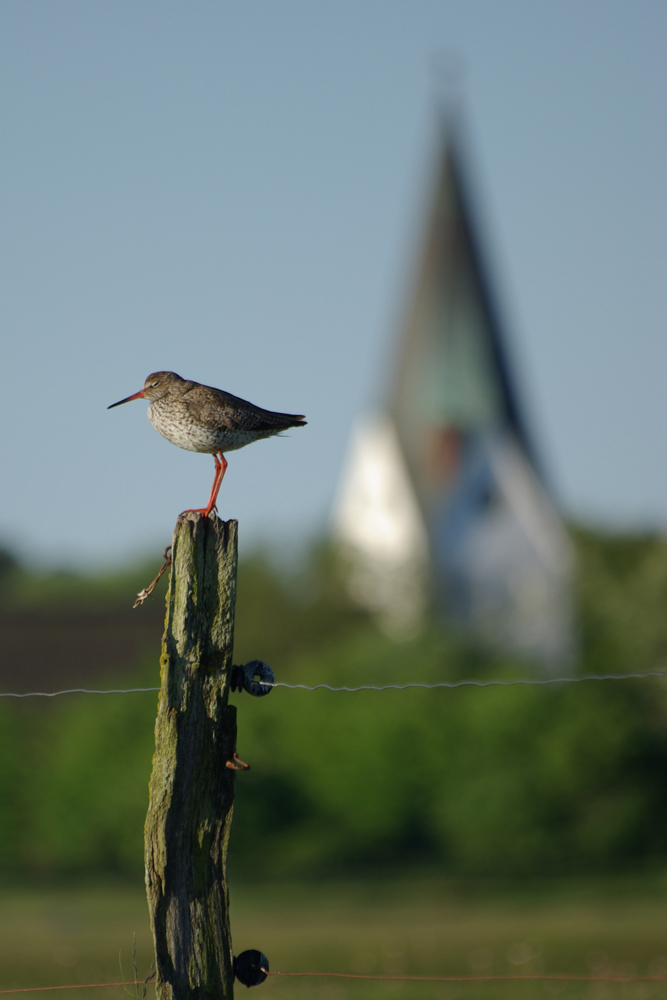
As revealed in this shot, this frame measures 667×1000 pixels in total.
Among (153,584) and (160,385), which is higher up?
(160,385)

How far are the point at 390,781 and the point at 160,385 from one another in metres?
12.5

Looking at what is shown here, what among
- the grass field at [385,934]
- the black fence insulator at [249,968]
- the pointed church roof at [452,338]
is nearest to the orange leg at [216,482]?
the black fence insulator at [249,968]

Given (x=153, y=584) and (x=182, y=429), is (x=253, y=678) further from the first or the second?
(x=182, y=429)

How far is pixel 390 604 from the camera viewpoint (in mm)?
27578

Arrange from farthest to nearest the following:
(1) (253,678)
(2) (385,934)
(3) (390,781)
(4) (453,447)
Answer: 1. (4) (453,447)
2. (3) (390,781)
3. (2) (385,934)
4. (1) (253,678)

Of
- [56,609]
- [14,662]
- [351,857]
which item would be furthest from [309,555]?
[351,857]

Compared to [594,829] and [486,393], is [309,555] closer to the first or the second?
[594,829]

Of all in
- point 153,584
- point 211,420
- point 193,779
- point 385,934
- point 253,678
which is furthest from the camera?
point 385,934

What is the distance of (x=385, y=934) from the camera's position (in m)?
13.0

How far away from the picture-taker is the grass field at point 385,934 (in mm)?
10477

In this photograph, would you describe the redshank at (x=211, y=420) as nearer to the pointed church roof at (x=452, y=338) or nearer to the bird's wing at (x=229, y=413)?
the bird's wing at (x=229, y=413)

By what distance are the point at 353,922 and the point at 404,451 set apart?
1324 inches

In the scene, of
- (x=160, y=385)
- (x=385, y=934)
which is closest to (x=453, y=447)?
(x=385, y=934)

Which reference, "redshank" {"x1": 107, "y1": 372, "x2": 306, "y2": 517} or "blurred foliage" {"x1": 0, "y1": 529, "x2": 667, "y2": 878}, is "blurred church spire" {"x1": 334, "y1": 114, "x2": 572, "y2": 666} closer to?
"blurred foliage" {"x1": 0, "y1": 529, "x2": 667, "y2": 878}
